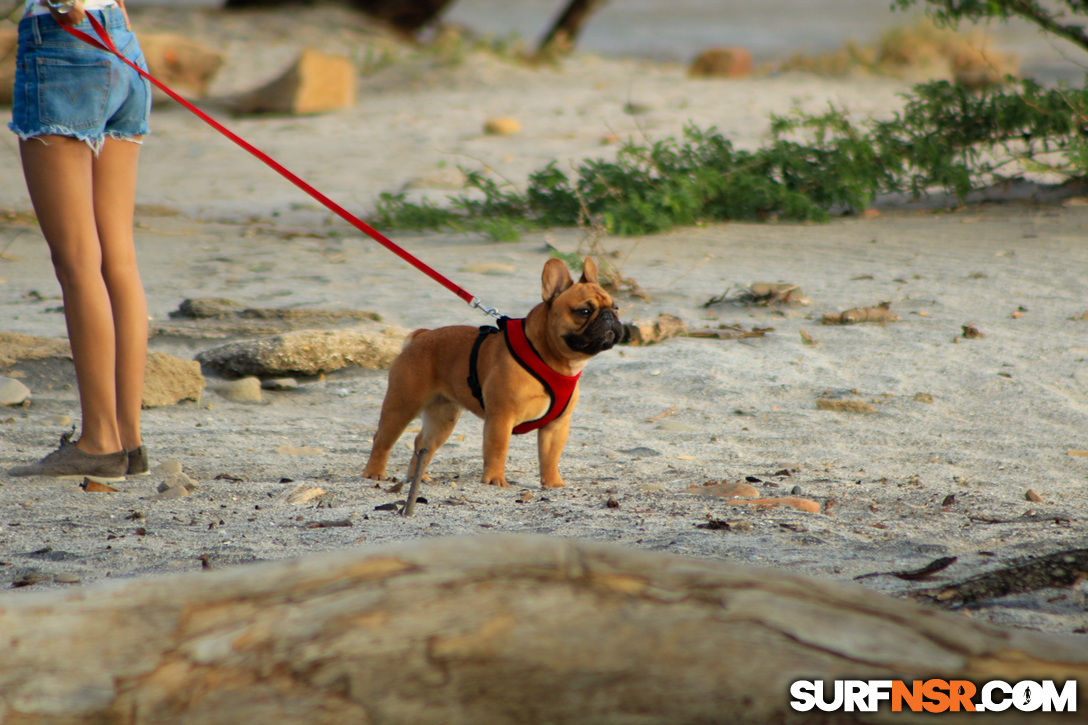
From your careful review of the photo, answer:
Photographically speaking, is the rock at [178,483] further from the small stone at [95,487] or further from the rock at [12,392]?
the rock at [12,392]

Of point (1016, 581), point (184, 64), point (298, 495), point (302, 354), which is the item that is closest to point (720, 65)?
point (184, 64)

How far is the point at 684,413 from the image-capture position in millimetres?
4727

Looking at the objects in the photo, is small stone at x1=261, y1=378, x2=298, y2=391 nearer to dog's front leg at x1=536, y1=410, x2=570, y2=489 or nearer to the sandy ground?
the sandy ground

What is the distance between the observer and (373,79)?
737 inches

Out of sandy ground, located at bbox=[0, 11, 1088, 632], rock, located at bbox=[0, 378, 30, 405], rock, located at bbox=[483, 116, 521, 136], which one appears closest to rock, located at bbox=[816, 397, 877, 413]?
sandy ground, located at bbox=[0, 11, 1088, 632]

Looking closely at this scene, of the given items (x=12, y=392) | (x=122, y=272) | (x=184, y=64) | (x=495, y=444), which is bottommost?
(x=12, y=392)

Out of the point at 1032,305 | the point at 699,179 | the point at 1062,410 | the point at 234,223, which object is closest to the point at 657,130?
the point at 699,179

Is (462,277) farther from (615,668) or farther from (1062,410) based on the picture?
(615,668)

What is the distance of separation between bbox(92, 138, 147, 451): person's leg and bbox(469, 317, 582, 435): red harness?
1.21m

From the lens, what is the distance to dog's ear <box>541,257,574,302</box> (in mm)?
3512

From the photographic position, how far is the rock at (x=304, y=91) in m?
15.6

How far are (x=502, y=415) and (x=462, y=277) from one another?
3.73 m

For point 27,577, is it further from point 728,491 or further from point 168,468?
point 728,491

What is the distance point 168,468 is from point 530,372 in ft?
4.61
